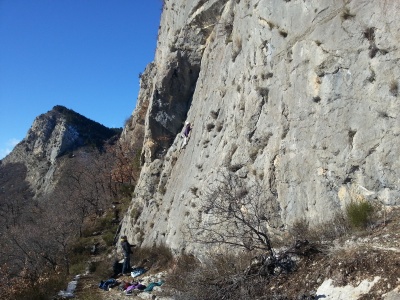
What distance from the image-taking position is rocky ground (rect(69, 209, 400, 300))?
5.39 m

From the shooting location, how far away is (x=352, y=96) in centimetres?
902

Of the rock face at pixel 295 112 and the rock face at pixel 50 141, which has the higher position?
the rock face at pixel 50 141

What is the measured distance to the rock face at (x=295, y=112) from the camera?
8432 millimetres

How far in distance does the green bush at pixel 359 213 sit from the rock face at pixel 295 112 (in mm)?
310

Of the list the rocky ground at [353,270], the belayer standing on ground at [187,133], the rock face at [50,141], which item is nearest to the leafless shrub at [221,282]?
the rocky ground at [353,270]

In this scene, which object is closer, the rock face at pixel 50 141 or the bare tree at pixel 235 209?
the bare tree at pixel 235 209

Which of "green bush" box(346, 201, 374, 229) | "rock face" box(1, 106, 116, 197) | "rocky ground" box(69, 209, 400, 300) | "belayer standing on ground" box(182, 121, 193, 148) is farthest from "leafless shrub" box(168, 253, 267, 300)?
"rock face" box(1, 106, 116, 197)

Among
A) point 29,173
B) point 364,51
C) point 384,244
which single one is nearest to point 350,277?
point 384,244

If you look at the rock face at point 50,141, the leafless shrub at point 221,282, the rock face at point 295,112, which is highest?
the rock face at point 50,141

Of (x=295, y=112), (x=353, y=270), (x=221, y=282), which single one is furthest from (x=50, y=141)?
(x=353, y=270)

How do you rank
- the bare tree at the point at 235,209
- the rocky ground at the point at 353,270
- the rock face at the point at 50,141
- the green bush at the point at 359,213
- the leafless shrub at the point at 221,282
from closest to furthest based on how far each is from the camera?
the rocky ground at the point at 353,270, the leafless shrub at the point at 221,282, the green bush at the point at 359,213, the bare tree at the point at 235,209, the rock face at the point at 50,141

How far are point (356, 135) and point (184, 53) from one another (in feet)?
49.1

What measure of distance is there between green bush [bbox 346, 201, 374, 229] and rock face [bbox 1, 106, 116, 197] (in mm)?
65747

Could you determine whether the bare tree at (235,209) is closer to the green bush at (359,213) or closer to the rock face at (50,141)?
the green bush at (359,213)
